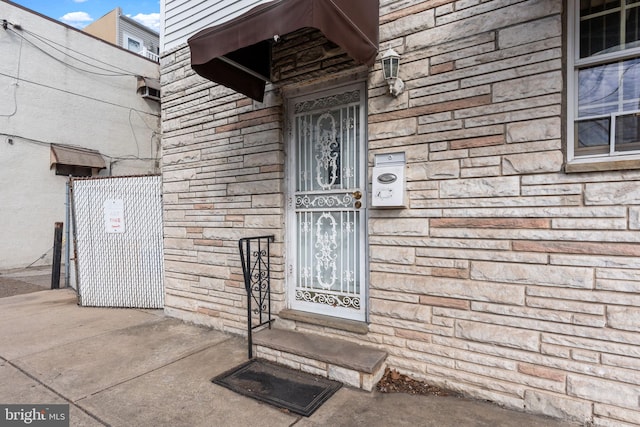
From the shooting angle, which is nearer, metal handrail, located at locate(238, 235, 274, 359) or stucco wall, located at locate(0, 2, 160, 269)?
metal handrail, located at locate(238, 235, 274, 359)

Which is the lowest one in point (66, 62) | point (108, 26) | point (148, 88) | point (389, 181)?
point (389, 181)

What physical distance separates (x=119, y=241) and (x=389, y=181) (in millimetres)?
4255

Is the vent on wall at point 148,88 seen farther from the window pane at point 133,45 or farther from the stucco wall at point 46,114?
the window pane at point 133,45

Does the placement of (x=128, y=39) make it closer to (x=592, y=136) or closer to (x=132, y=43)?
(x=132, y=43)

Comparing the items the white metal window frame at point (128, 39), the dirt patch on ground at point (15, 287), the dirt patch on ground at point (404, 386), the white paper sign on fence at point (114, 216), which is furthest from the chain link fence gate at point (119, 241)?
the white metal window frame at point (128, 39)

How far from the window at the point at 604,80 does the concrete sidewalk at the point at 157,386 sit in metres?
1.81

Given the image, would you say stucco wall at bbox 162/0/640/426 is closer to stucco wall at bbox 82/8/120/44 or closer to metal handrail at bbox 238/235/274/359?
metal handrail at bbox 238/235/274/359

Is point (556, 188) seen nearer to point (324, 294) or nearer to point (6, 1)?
point (324, 294)

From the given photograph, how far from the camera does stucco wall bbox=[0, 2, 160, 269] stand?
28.0ft

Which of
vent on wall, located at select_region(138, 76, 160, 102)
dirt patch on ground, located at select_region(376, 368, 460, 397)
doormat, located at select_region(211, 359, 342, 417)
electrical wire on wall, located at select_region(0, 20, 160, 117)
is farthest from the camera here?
vent on wall, located at select_region(138, 76, 160, 102)

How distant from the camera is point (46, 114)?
920 centimetres

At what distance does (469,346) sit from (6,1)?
12.3m

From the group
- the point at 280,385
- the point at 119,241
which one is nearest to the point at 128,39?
the point at 119,241

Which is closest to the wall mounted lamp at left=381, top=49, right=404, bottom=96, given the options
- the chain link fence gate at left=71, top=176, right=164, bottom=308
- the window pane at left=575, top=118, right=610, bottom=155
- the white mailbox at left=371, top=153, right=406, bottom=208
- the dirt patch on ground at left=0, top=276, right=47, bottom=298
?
the white mailbox at left=371, top=153, right=406, bottom=208
